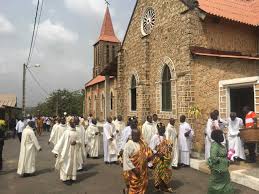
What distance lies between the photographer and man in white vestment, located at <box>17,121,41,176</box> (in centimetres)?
933

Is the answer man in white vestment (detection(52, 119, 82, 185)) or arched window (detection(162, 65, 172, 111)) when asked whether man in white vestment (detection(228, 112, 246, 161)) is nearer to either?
man in white vestment (detection(52, 119, 82, 185))

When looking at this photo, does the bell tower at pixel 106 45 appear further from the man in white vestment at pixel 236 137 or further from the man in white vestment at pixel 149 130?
the man in white vestment at pixel 236 137

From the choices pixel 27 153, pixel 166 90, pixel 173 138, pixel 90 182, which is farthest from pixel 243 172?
pixel 166 90

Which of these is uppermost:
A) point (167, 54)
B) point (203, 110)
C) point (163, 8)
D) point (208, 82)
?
point (163, 8)

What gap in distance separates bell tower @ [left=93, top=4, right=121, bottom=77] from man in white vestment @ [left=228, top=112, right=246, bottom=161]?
35259 mm

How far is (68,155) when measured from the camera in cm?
845

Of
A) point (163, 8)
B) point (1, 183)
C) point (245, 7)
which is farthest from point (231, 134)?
point (245, 7)

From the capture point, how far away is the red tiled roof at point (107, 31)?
44.8 meters

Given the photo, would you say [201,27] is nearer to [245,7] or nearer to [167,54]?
[167,54]

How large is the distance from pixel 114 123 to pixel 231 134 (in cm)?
445

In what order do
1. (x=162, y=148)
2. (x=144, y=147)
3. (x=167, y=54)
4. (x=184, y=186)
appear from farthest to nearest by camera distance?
(x=167, y=54)
(x=184, y=186)
(x=162, y=148)
(x=144, y=147)

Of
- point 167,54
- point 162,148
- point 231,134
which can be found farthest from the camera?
point 167,54

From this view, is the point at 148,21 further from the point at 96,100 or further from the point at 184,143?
the point at 96,100

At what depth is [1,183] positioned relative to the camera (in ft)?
28.1
